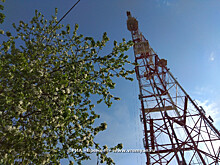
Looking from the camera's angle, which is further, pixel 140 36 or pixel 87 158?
pixel 140 36

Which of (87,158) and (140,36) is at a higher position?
(140,36)

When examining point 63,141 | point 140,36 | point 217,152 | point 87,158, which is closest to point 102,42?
point 63,141

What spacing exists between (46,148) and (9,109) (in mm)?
1232

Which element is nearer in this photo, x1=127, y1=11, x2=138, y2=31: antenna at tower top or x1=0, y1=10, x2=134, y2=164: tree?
x1=0, y1=10, x2=134, y2=164: tree

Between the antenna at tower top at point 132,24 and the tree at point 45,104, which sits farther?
the antenna at tower top at point 132,24

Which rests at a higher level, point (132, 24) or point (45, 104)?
point (132, 24)

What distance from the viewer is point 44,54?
4328 mm

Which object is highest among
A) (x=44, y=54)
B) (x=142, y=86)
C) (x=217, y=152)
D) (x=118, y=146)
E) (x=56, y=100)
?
(x=142, y=86)

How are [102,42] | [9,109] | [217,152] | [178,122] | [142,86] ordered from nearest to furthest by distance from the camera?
[9,109]
[102,42]
[217,152]
[178,122]
[142,86]

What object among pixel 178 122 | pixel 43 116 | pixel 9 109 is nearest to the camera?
pixel 9 109

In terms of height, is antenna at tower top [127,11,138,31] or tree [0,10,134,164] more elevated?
antenna at tower top [127,11,138,31]

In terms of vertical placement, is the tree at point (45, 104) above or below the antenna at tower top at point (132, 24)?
below

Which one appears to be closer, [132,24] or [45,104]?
[45,104]

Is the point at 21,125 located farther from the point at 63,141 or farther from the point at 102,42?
the point at 102,42
